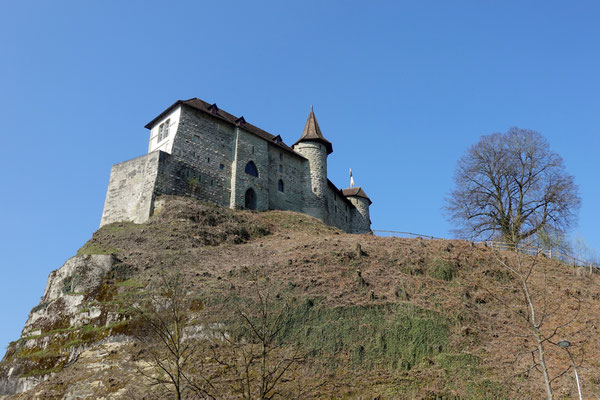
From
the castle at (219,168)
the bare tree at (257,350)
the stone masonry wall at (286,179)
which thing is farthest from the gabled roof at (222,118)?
the bare tree at (257,350)

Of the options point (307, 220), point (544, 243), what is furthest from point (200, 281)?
point (544, 243)

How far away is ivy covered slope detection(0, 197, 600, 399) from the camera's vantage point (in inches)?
755

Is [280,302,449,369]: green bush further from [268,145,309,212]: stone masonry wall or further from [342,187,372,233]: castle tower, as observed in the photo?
[342,187,372,233]: castle tower

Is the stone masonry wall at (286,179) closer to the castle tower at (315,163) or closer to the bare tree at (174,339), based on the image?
the castle tower at (315,163)

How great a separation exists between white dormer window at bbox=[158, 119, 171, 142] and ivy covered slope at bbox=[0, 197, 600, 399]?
10750 mm

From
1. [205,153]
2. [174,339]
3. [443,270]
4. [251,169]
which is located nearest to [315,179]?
[251,169]

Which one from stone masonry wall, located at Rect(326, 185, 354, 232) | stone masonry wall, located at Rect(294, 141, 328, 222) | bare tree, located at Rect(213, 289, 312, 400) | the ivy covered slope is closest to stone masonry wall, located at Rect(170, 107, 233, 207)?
the ivy covered slope

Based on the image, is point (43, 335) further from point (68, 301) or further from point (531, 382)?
point (531, 382)

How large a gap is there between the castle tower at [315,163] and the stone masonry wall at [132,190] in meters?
15.2

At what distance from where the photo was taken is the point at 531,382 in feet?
61.1

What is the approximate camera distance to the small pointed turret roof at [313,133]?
165ft

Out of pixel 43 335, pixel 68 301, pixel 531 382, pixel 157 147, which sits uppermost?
pixel 157 147

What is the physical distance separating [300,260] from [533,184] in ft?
69.7

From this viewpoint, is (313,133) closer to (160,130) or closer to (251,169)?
(251,169)
